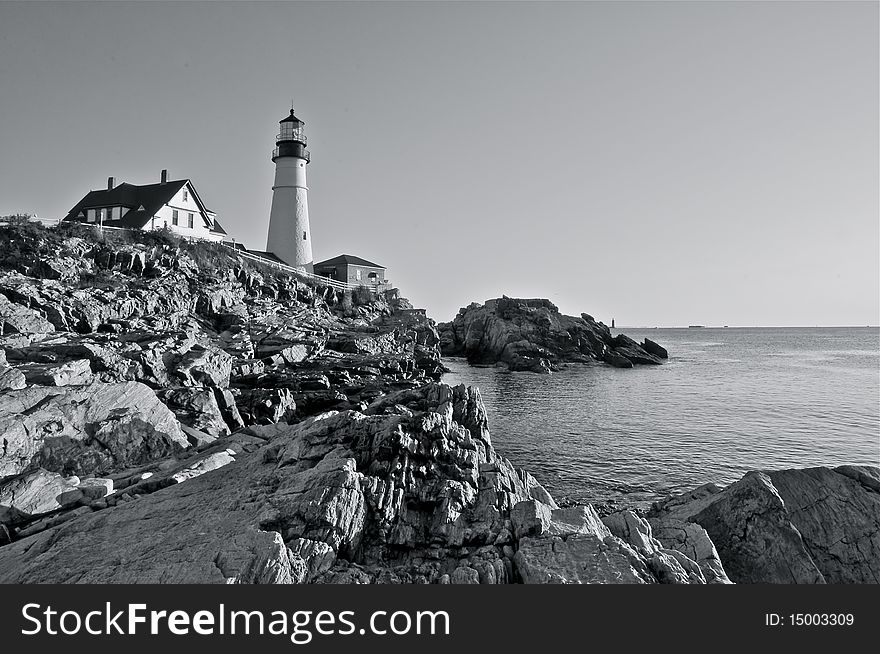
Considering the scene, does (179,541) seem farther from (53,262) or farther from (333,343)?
(53,262)

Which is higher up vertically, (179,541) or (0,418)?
(0,418)

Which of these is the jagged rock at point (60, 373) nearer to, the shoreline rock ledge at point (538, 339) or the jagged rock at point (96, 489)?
the jagged rock at point (96, 489)

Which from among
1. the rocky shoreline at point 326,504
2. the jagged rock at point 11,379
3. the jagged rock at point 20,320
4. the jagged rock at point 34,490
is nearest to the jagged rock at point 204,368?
the rocky shoreline at point 326,504

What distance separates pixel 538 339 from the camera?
80062mm

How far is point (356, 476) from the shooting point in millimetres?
11789

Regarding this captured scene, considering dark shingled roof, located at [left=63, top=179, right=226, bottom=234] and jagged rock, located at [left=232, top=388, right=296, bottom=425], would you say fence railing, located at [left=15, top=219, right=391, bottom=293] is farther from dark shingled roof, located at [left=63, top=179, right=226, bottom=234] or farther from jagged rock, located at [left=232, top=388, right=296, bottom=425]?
jagged rock, located at [left=232, top=388, right=296, bottom=425]

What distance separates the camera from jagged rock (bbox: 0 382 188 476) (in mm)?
17125

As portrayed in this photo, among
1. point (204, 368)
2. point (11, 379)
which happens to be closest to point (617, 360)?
point (204, 368)

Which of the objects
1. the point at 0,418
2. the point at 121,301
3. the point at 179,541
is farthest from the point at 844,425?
the point at 121,301

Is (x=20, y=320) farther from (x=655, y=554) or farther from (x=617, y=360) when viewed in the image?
(x=617, y=360)

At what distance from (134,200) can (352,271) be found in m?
28.9

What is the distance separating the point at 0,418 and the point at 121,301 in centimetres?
→ 2687

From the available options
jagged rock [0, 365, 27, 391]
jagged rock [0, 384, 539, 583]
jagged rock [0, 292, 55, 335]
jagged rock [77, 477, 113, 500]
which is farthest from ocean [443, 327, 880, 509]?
jagged rock [0, 292, 55, 335]

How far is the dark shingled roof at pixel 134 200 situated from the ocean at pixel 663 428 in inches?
1423
